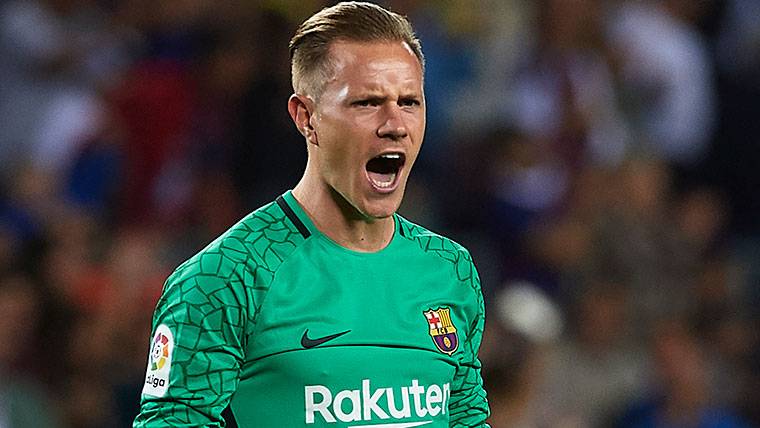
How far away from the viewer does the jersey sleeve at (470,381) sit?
9.97 ft

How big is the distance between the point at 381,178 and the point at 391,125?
12 centimetres

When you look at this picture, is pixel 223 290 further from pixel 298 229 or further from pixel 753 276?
pixel 753 276

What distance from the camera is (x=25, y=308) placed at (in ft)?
19.2

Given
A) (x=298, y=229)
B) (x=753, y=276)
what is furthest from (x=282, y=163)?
(x=298, y=229)

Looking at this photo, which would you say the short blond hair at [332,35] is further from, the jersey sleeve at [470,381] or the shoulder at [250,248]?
the jersey sleeve at [470,381]

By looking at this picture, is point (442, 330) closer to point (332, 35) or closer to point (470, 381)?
point (470, 381)

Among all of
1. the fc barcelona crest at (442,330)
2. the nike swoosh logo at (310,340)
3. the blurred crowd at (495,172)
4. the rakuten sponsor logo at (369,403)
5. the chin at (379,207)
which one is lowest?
the rakuten sponsor logo at (369,403)

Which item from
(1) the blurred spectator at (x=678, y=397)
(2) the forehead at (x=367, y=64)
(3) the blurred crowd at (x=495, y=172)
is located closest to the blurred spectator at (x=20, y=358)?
(3) the blurred crowd at (x=495, y=172)

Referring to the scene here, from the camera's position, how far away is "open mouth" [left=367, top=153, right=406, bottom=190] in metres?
2.88

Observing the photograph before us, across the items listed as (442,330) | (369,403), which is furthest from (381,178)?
(369,403)

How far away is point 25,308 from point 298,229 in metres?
3.19

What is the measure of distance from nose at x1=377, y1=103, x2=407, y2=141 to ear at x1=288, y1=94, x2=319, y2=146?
0.15 metres

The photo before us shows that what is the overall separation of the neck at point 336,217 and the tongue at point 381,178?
89 millimetres

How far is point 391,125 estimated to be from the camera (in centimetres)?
285
